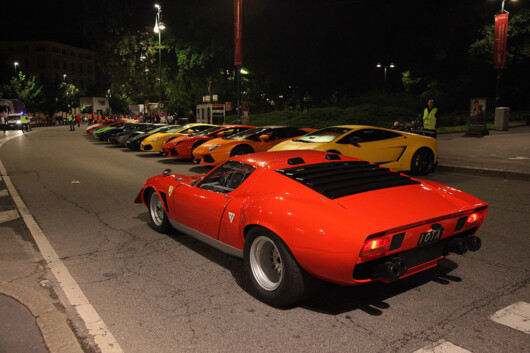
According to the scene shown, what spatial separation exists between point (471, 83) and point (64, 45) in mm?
103836

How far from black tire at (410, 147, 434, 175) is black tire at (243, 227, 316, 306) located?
7759 mm

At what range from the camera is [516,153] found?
14086mm

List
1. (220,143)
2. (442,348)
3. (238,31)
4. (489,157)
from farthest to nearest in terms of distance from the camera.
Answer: (238,31) < (489,157) < (220,143) < (442,348)

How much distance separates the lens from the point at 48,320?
3336mm

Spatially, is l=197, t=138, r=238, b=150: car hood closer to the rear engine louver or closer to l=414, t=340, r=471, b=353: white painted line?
the rear engine louver

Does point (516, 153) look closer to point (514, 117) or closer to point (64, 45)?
point (514, 117)

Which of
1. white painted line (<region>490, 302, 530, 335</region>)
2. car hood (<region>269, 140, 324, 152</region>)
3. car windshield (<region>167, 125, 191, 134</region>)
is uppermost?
car windshield (<region>167, 125, 191, 134</region>)

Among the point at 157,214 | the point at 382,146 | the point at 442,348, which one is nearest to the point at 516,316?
the point at 442,348

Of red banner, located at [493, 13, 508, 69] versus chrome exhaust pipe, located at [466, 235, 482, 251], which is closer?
chrome exhaust pipe, located at [466, 235, 482, 251]

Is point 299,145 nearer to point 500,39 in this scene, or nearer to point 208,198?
point 208,198

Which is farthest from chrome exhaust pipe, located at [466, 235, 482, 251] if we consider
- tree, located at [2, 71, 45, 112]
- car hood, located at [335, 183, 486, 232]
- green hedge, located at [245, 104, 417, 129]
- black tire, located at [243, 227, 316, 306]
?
tree, located at [2, 71, 45, 112]

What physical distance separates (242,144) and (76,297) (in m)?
9.08

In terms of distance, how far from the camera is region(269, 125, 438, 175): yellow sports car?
1020cm

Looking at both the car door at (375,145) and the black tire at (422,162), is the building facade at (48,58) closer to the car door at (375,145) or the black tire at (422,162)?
the car door at (375,145)
